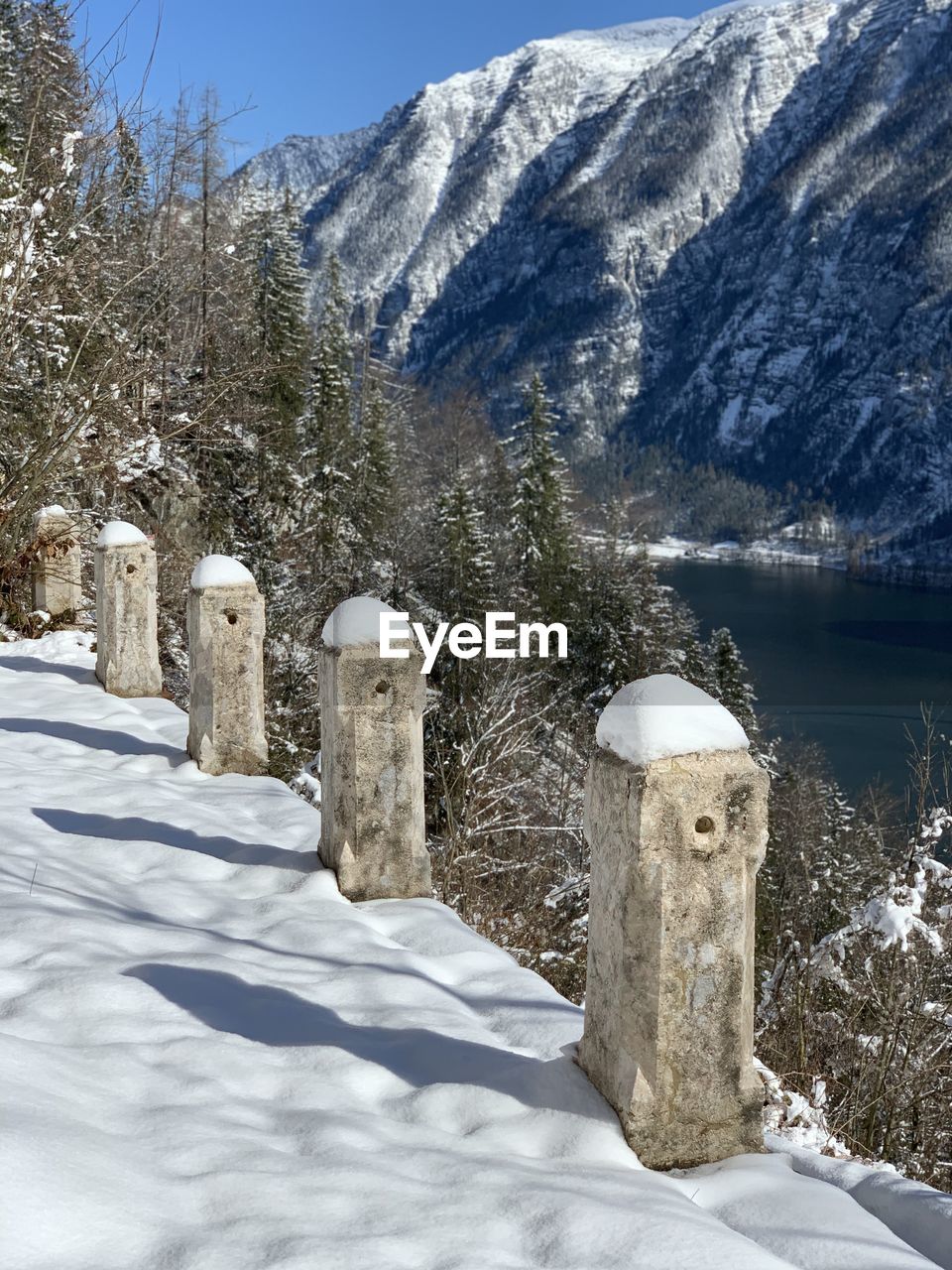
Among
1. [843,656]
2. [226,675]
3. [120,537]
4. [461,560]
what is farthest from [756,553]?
[226,675]

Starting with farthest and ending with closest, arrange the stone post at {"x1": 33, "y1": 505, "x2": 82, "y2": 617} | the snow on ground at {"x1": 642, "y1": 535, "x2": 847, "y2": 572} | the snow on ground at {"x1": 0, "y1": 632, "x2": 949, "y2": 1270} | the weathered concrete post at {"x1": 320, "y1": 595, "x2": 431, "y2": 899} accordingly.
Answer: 1. the snow on ground at {"x1": 642, "y1": 535, "x2": 847, "y2": 572}
2. the stone post at {"x1": 33, "y1": 505, "x2": 82, "y2": 617}
3. the weathered concrete post at {"x1": 320, "y1": 595, "x2": 431, "y2": 899}
4. the snow on ground at {"x1": 0, "y1": 632, "x2": 949, "y2": 1270}

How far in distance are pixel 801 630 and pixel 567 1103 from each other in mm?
74254

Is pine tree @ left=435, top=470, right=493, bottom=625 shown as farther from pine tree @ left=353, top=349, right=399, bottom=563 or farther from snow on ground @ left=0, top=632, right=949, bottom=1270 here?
snow on ground @ left=0, top=632, right=949, bottom=1270

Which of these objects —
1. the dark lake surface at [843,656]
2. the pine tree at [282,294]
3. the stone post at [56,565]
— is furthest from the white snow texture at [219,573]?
the dark lake surface at [843,656]

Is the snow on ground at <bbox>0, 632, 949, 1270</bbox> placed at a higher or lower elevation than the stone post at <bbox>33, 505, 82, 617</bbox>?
lower

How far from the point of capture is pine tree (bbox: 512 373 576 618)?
37062 mm

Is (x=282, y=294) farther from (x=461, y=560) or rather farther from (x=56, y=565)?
(x=56, y=565)

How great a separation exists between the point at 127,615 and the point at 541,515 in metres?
30.6

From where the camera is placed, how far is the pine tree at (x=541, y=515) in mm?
37062

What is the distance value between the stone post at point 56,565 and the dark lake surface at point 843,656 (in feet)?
93.7

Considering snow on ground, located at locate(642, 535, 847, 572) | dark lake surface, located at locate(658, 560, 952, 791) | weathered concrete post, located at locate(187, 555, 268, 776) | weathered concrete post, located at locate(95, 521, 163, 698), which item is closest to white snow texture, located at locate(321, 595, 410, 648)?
weathered concrete post, located at locate(187, 555, 268, 776)

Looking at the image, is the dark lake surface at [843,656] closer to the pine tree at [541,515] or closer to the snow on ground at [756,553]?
the pine tree at [541,515]

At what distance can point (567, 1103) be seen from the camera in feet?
9.91

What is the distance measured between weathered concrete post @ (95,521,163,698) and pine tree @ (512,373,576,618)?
90.0 feet
